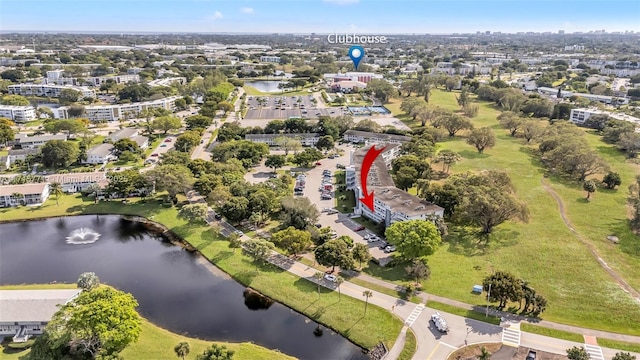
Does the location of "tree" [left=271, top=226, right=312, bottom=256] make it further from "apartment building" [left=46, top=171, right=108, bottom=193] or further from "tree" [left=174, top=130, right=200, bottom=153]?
"tree" [left=174, top=130, right=200, bottom=153]

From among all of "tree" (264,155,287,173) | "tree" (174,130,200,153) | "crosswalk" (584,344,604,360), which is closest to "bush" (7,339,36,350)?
"crosswalk" (584,344,604,360)

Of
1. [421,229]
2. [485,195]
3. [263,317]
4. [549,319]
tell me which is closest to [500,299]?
[549,319]

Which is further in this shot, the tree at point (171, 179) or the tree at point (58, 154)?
the tree at point (58, 154)

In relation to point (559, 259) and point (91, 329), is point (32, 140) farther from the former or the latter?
point (559, 259)

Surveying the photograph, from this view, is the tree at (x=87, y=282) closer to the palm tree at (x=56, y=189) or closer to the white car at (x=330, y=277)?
the white car at (x=330, y=277)

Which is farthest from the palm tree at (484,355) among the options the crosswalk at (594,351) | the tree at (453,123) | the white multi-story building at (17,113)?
the white multi-story building at (17,113)

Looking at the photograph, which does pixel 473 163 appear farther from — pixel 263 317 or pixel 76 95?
pixel 76 95

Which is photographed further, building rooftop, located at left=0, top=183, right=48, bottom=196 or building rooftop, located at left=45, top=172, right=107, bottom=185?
building rooftop, located at left=45, top=172, right=107, bottom=185
